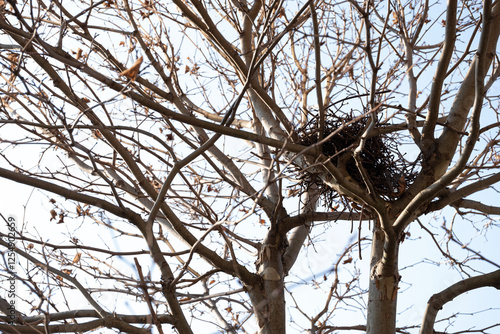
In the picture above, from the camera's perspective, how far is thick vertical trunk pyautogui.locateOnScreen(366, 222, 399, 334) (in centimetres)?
290

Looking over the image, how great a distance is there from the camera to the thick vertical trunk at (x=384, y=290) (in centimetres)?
290

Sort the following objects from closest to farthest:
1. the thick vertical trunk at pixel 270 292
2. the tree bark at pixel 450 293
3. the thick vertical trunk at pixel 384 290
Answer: the thick vertical trunk at pixel 384 290 → the tree bark at pixel 450 293 → the thick vertical trunk at pixel 270 292

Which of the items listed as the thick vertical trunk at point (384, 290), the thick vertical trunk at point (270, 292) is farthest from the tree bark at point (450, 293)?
the thick vertical trunk at point (270, 292)

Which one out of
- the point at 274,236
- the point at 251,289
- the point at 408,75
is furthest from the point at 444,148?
the point at 251,289

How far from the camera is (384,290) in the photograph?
2.97m

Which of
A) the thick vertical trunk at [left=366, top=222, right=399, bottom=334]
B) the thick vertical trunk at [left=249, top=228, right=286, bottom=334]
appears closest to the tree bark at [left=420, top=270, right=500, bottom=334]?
the thick vertical trunk at [left=366, top=222, right=399, bottom=334]

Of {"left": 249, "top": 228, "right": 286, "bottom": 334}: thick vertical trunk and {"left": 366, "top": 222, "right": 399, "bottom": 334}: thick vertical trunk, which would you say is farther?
{"left": 249, "top": 228, "right": 286, "bottom": 334}: thick vertical trunk

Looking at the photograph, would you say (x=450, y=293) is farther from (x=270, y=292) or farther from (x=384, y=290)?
(x=270, y=292)

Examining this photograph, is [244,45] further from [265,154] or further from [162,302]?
[162,302]

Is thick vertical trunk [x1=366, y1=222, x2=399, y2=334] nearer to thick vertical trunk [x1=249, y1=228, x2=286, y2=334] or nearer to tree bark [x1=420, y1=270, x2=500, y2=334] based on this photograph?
tree bark [x1=420, y1=270, x2=500, y2=334]

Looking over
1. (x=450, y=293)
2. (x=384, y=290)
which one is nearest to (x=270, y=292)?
(x=384, y=290)

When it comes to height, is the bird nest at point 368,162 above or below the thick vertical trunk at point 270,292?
above

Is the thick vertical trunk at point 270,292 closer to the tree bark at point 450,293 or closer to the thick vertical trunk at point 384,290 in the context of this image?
the thick vertical trunk at point 384,290

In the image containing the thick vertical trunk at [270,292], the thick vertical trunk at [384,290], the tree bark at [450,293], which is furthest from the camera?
the thick vertical trunk at [270,292]
